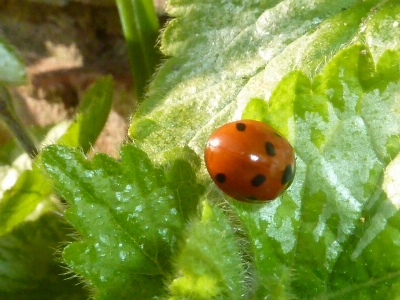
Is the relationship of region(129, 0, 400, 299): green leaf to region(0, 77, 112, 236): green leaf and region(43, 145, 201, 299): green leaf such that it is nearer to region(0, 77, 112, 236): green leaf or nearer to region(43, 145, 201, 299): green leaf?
region(43, 145, 201, 299): green leaf

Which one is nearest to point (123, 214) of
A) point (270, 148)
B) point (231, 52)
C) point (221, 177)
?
point (221, 177)

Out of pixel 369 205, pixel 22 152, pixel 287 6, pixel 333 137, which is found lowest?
pixel 22 152

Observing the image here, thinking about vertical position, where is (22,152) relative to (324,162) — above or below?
below

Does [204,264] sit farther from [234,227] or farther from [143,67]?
[143,67]

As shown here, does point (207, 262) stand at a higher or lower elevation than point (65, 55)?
higher

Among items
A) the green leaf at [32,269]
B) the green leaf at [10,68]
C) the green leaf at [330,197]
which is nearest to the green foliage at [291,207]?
the green leaf at [330,197]

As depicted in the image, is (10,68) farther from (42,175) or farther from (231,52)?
(231,52)

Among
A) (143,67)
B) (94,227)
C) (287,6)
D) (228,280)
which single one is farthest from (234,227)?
(143,67)
